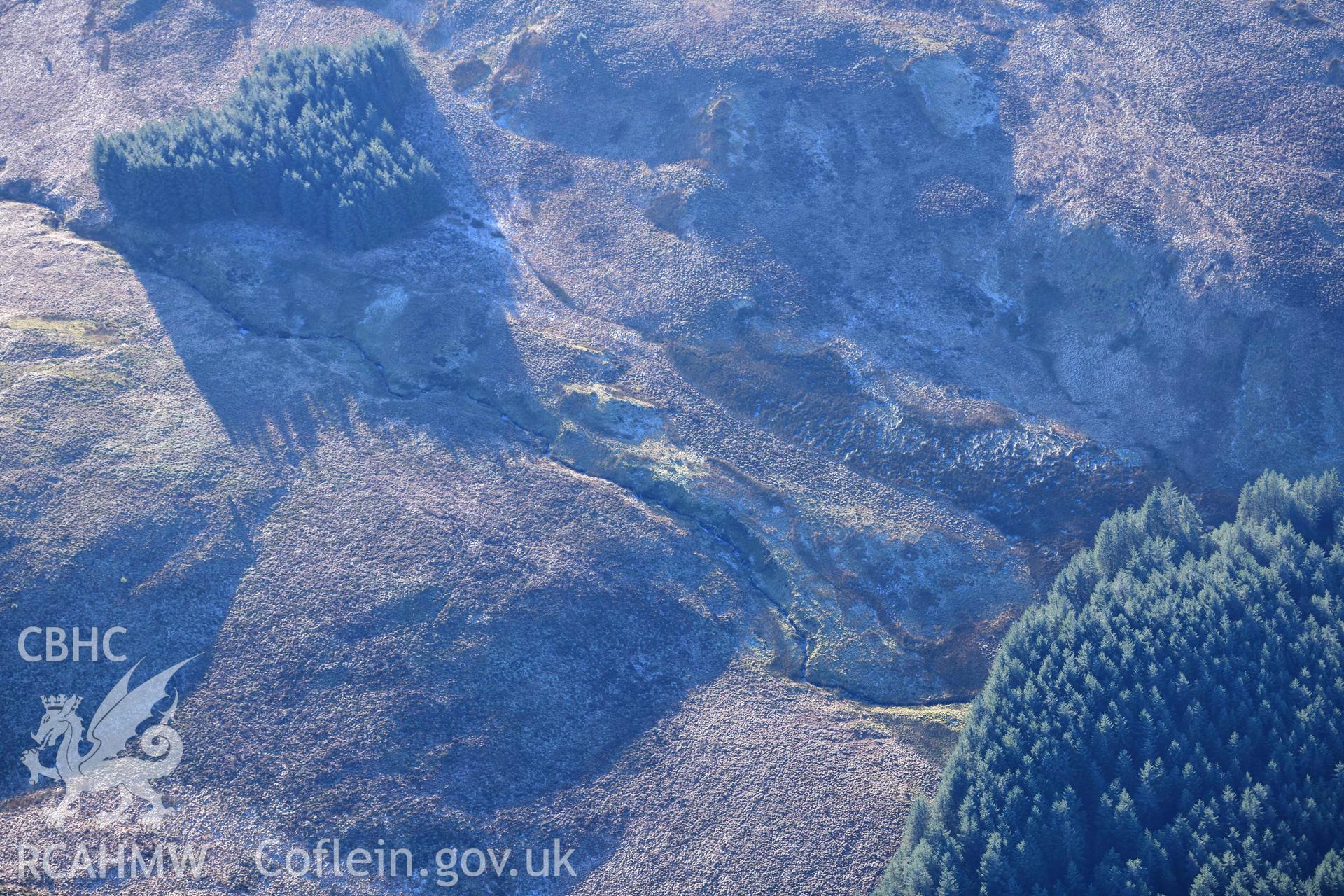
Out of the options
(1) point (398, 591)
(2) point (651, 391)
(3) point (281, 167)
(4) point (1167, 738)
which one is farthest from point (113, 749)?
(4) point (1167, 738)

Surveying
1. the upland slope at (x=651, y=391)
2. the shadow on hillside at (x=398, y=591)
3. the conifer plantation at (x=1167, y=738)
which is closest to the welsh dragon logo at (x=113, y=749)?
the upland slope at (x=651, y=391)

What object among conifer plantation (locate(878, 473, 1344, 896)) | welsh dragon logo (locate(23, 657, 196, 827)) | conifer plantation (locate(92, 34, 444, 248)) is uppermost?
conifer plantation (locate(92, 34, 444, 248))

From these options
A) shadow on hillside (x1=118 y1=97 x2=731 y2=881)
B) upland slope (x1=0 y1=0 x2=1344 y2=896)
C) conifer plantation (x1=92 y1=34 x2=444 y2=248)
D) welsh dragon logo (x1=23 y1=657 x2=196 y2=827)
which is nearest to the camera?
welsh dragon logo (x1=23 y1=657 x2=196 y2=827)

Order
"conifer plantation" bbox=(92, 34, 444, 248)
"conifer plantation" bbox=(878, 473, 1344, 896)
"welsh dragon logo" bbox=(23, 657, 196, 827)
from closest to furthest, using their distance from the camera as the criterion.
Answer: "conifer plantation" bbox=(878, 473, 1344, 896) < "welsh dragon logo" bbox=(23, 657, 196, 827) < "conifer plantation" bbox=(92, 34, 444, 248)

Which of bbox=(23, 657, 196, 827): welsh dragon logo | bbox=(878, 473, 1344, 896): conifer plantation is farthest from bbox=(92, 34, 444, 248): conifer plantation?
bbox=(878, 473, 1344, 896): conifer plantation

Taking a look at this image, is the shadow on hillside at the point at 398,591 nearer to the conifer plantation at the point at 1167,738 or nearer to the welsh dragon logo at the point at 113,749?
the welsh dragon logo at the point at 113,749

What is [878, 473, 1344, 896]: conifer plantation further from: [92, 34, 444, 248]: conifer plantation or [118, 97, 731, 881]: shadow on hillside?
[92, 34, 444, 248]: conifer plantation

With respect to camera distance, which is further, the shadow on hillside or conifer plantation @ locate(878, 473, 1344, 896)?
the shadow on hillside
